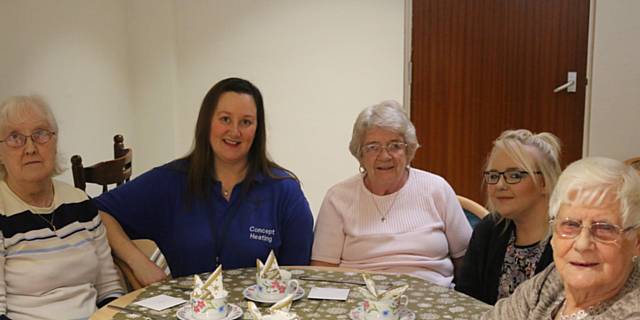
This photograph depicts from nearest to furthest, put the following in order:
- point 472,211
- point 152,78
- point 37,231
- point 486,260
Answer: point 37,231 < point 486,260 < point 472,211 < point 152,78

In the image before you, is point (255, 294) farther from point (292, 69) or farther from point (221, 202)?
point (292, 69)

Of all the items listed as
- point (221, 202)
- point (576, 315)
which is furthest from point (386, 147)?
point (576, 315)

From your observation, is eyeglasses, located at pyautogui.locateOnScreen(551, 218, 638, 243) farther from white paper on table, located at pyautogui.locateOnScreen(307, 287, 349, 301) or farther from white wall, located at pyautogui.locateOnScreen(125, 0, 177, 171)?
white wall, located at pyautogui.locateOnScreen(125, 0, 177, 171)

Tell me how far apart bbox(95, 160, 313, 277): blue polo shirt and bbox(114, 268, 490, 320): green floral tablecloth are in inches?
8.9

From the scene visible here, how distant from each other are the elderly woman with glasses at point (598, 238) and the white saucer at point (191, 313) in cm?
76

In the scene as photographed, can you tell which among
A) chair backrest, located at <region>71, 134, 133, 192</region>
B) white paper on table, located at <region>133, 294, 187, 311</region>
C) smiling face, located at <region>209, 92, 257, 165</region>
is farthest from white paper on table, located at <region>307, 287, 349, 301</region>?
chair backrest, located at <region>71, 134, 133, 192</region>

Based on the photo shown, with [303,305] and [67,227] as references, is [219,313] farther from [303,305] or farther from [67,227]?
[67,227]

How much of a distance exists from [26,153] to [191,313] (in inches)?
29.3

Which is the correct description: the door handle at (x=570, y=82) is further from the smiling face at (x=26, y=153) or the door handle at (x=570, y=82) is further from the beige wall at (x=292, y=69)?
the smiling face at (x=26, y=153)

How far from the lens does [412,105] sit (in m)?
4.13

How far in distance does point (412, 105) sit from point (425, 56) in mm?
345

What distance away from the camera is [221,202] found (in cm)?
213

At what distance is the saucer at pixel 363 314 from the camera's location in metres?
1.47

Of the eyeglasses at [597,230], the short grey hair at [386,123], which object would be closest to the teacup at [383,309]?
the eyeglasses at [597,230]
